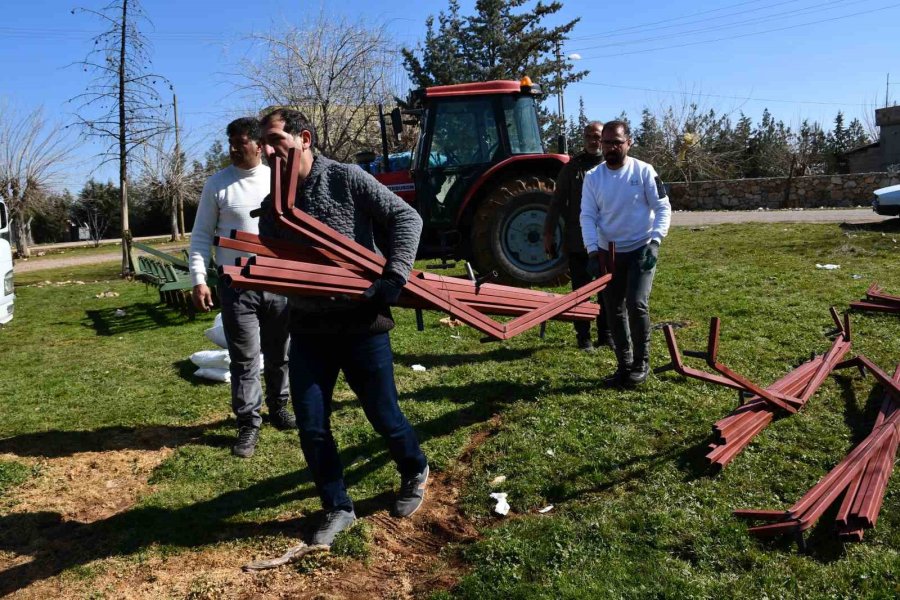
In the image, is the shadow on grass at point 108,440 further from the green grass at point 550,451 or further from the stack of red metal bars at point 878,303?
the stack of red metal bars at point 878,303

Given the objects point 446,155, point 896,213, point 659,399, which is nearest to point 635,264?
point 659,399

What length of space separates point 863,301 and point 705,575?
487 centimetres

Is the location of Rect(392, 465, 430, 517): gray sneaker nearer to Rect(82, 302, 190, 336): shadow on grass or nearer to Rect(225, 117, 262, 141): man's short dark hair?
Rect(225, 117, 262, 141): man's short dark hair

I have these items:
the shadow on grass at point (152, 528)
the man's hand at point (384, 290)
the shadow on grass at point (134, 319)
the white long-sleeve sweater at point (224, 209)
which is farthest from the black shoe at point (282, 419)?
the shadow on grass at point (134, 319)

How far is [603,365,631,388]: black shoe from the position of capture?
4.73 m

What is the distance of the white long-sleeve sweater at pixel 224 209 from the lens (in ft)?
13.4

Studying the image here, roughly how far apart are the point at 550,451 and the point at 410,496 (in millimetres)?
901

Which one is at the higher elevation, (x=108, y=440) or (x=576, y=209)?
(x=576, y=209)

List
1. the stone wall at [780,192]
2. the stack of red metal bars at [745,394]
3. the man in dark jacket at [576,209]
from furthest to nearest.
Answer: the stone wall at [780,192] < the man in dark jacket at [576,209] < the stack of red metal bars at [745,394]

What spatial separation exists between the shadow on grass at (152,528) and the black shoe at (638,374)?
6.05ft

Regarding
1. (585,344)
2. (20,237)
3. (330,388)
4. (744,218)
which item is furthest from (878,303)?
(20,237)

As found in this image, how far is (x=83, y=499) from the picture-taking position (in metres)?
3.78

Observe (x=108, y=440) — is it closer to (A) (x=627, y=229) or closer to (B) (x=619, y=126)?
(A) (x=627, y=229)

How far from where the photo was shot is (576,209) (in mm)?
5621
